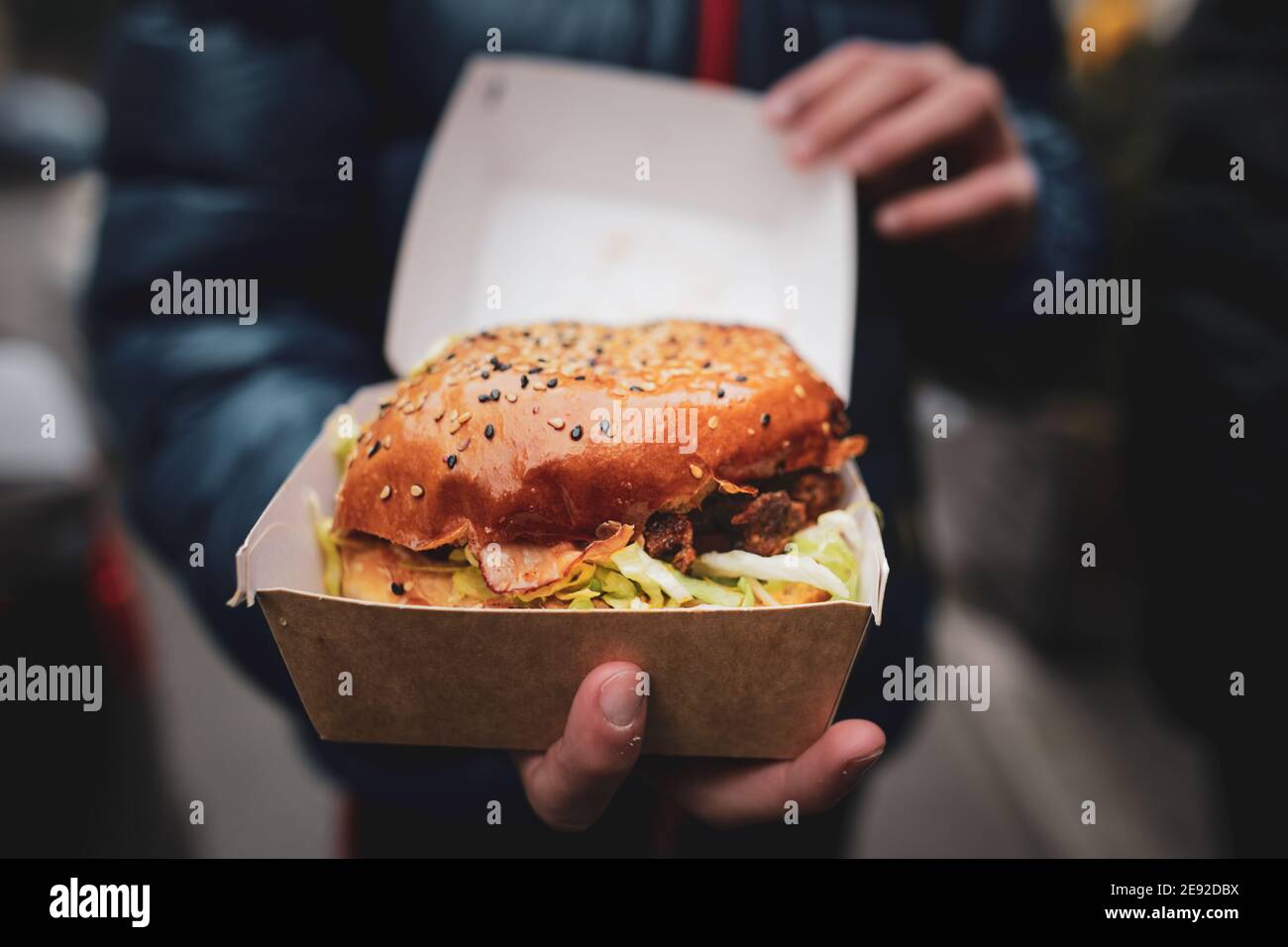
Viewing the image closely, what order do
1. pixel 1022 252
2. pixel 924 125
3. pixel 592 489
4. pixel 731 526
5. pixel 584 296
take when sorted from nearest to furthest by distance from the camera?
pixel 592 489 < pixel 731 526 < pixel 924 125 < pixel 584 296 < pixel 1022 252

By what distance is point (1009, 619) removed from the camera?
4.15 meters

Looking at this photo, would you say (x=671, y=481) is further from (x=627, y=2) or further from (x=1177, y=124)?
(x=1177, y=124)

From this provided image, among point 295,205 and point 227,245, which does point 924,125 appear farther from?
point 227,245

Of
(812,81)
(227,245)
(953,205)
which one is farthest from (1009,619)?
(227,245)

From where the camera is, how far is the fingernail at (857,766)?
108cm

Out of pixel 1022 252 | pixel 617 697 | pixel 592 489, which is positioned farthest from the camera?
pixel 1022 252

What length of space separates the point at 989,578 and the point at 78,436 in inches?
159

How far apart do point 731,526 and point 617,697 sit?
1.15ft

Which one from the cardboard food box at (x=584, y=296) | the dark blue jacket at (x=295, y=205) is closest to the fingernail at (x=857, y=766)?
the cardboard food box at (x=584, y=296)

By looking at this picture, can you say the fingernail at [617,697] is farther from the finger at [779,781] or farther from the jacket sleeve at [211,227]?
the jacket sleeve at [211,227]

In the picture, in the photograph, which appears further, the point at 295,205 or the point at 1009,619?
the point at 1009,619

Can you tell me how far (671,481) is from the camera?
3.97 feet

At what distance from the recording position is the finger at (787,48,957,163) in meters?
1.73
